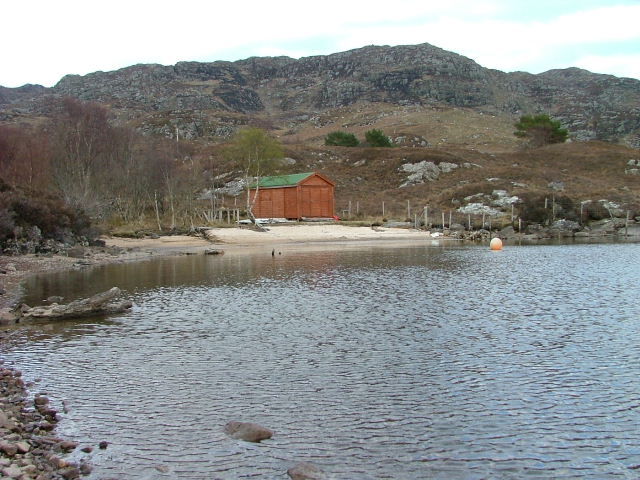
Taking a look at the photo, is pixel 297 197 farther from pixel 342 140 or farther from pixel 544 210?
pixel 342 140

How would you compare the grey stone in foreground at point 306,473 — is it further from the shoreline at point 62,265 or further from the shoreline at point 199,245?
the shoreline at point 199,245

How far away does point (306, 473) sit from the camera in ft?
27.1

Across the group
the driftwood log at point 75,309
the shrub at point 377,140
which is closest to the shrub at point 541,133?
the shrub at point 377,140

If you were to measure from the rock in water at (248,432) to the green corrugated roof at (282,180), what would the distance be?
2304 inches

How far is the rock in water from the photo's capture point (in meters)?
9.71

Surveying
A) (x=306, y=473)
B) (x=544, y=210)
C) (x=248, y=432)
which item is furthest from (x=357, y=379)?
(x=544, y=210)

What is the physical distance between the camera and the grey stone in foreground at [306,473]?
8.17 meters

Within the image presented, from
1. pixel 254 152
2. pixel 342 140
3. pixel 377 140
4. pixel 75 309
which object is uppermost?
pixel 342 140

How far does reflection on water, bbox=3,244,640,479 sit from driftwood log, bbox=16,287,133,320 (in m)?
0.71

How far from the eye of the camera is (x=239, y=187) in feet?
271

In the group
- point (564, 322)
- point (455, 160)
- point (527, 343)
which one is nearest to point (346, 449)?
point (527, 343)

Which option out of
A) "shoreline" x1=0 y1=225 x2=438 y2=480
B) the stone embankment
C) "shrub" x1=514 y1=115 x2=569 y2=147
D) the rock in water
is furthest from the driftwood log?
"shrub" x1=514 y1=115 x2=569 y2=147

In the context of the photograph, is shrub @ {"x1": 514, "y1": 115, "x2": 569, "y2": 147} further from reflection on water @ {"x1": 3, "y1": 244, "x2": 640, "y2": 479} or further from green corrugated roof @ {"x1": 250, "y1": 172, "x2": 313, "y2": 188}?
reflection on water @ {"x1": 3, "y1": 244, "x2": 640, "y2": 479}

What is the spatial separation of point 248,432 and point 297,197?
194 ft
